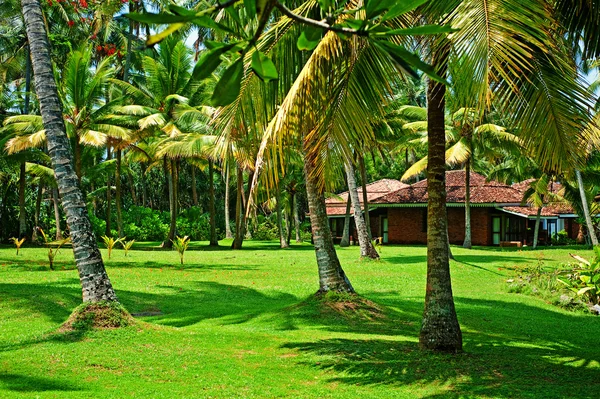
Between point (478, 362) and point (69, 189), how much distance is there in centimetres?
628

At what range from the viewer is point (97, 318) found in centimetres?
878

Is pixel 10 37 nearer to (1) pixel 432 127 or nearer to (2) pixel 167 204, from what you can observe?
(2) pixel 167 204

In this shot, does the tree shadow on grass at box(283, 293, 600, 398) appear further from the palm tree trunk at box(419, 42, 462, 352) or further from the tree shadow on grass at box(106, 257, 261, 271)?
the tree shadow on grass at box(106, 257, 261, 271)

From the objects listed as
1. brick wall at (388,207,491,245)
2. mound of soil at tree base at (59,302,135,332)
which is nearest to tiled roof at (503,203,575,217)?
brick wall at (388,207,491,245)

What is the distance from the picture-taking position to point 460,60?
6137mm

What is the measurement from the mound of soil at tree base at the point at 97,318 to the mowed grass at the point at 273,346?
19 cm

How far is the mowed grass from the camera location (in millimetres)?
6730

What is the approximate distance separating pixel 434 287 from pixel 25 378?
526 centimetres

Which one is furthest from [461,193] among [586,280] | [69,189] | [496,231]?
[69,189]

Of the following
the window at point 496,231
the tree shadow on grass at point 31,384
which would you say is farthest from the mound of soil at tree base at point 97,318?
the window at point 496,231

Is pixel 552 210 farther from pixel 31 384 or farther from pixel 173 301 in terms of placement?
pixel 31 384

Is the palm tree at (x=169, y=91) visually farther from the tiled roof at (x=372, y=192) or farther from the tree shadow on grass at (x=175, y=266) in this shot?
the tiled roof at (x=372, y=192)

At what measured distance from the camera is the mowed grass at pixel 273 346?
673 centimetres

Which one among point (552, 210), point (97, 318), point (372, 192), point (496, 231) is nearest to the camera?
point (97, 318)
